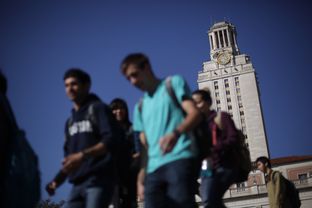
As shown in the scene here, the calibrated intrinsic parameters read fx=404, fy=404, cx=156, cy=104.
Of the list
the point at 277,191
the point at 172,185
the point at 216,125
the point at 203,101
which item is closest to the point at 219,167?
the point at 216,125

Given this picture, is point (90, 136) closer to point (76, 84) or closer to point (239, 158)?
point (76, 84)

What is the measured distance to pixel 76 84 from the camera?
13.0 ft

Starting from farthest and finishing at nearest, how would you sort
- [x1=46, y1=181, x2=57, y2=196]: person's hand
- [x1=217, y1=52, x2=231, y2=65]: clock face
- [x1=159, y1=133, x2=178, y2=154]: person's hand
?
[x1=217, y1=52, x2=231, y2=65]: clock face → [x1=46, y1=181, x2=57, y2=196]: person's hand → [x1=159, y1=133, x2=178, y2=154]: person's hand

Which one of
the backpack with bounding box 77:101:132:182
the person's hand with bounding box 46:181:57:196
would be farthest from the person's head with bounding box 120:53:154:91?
the person's hand with bounding box 46:181:57:196

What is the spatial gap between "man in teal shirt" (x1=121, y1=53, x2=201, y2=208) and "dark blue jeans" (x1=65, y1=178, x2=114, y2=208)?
35cm

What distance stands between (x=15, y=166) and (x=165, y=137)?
1.60 meters

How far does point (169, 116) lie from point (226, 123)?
1394 mm

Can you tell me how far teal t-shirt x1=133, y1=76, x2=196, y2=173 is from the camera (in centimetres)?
348

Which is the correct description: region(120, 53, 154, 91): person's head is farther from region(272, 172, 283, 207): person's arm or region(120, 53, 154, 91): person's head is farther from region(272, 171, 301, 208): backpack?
region(272, 171, 301, 208): backpack

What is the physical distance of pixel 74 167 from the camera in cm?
355

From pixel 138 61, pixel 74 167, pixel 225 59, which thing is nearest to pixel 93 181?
pixel 74 167

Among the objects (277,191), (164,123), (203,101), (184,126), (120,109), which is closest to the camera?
(184,126)

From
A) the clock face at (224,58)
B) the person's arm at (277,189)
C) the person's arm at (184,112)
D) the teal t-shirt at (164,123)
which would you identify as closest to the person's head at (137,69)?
the teal t-shirt at (164,123)

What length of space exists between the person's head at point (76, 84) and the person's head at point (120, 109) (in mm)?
1604
